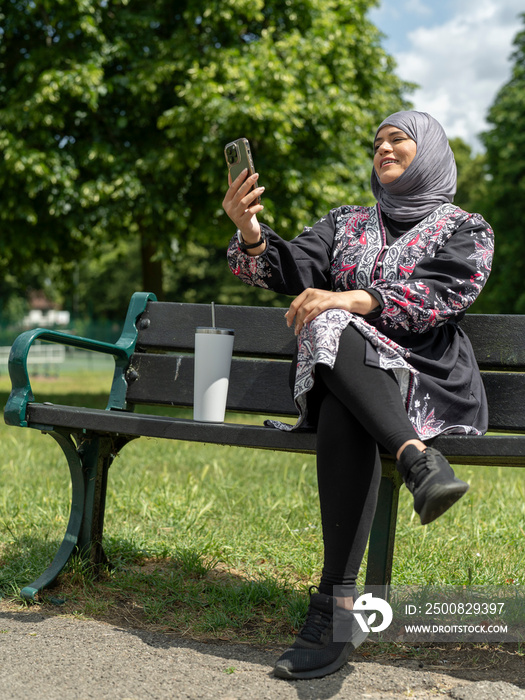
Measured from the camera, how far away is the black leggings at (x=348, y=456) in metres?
2.16

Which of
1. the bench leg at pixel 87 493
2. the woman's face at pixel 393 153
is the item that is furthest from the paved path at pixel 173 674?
the woman's face at pixel 393 153

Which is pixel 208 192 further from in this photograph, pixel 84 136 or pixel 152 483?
pixel 152 483

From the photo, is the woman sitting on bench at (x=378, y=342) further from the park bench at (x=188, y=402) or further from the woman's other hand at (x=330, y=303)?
the park bench at (x=188, y=402)

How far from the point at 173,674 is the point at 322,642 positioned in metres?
0.42

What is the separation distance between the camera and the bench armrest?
2748mm

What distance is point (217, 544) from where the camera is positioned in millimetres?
3375

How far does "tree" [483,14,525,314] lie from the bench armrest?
719 inches

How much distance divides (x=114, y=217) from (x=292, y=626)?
8269 mm

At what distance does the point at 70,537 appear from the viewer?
2.99m

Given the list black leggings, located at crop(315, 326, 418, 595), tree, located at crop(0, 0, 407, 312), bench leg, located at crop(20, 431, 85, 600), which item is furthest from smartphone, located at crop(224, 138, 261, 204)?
tree, located at crop(0, 0, 407, 312)

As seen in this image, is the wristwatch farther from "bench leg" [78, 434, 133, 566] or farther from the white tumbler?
"bench leg" [78, 434, 133, 566]

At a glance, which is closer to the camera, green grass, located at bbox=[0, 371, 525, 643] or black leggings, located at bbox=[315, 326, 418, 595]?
black leggings, located at bbox=[315, 326, 418, 595]

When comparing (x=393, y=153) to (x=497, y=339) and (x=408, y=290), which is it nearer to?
(x=408, y=290)

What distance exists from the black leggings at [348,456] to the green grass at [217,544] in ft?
1.72
